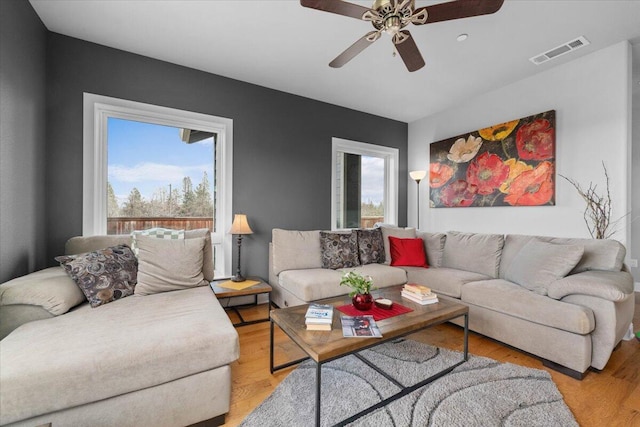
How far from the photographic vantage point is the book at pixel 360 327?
1466 millimetres

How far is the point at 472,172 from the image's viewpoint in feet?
12.0

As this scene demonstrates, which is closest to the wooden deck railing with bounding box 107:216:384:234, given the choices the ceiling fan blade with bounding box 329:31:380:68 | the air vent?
the ceiling fan blade with bounding box 329:31:380:68

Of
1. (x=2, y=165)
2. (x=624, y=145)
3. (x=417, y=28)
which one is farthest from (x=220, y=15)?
(x=624, y=145)

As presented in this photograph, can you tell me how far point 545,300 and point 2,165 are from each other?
12.3 ft

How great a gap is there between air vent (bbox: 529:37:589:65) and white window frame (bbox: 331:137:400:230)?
81.7 inches

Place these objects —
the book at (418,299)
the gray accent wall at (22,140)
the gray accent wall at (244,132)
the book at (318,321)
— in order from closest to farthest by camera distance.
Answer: the book at (318,321) → the gray accent wall at (22,140) → the book at (418,299) → the gray accent wall at (244,132)

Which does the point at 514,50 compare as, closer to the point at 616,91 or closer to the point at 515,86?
the point at 515,86

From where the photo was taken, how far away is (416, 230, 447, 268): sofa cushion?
129 inches

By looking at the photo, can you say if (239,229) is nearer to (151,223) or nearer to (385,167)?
(151,223)

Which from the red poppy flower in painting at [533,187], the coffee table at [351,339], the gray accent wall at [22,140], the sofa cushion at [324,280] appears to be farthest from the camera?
the red poppy flower in painting at [533,187]

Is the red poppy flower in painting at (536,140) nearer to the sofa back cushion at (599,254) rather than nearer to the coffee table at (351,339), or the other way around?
the sofa back cushion at (599,254)

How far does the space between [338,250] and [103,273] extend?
2122mm

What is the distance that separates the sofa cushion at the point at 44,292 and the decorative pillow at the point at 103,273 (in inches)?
2.8

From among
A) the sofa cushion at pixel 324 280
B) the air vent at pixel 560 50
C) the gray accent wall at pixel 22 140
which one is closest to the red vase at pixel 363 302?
the sofa cushion at pixel 324 280
